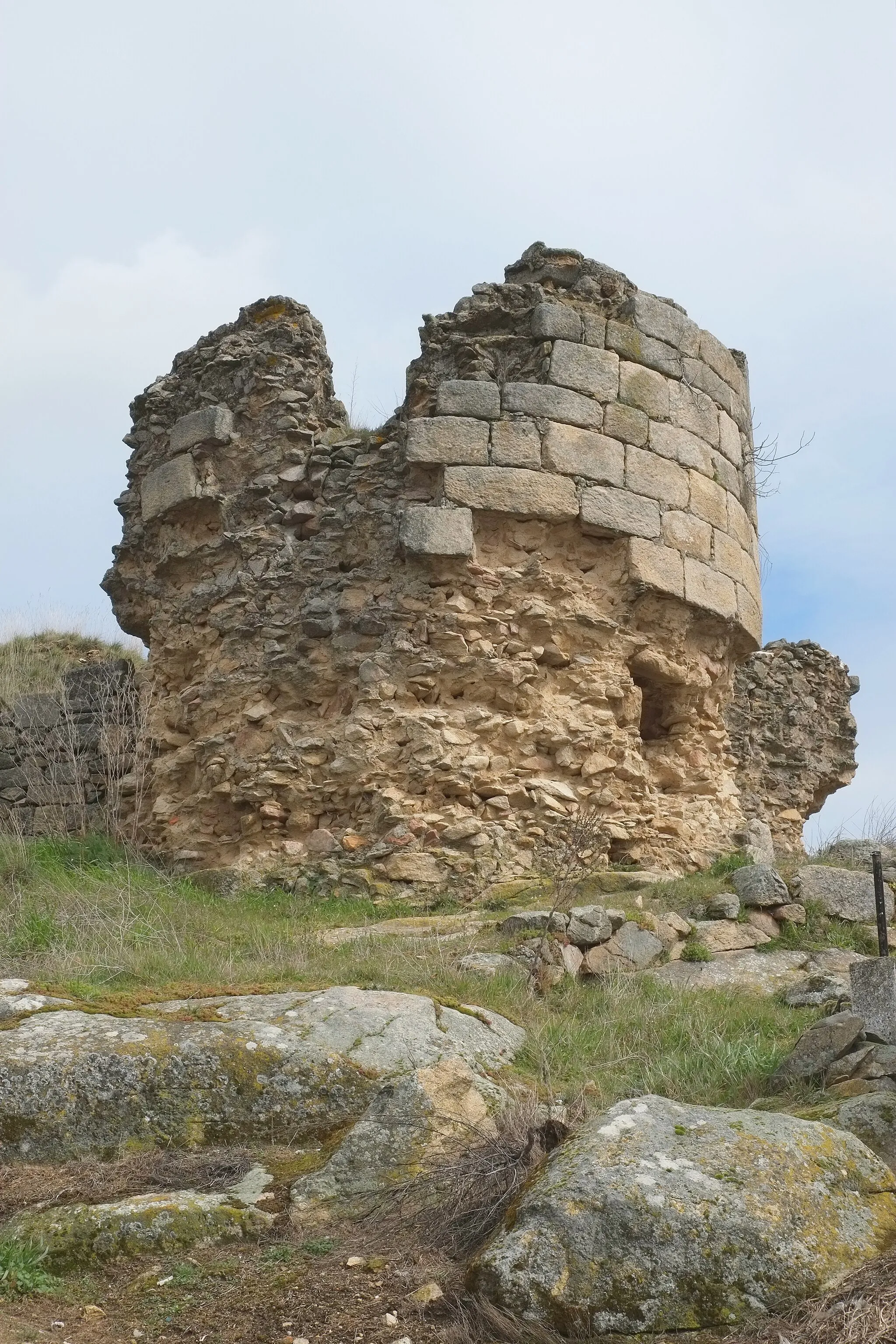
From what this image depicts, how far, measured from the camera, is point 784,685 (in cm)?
1185

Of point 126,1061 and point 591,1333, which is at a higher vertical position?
point 126,1061

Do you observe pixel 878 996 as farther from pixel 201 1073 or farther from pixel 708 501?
pixel 708 501

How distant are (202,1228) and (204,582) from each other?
19.9 ft

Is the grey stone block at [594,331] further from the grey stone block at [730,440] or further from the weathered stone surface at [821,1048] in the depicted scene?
the weathered stone surface at [821,1048]

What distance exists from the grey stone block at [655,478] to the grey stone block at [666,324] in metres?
0.88

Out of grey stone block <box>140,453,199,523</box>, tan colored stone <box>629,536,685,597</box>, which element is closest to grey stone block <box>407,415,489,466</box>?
tan colored stone <box>629,536,685,597</box>

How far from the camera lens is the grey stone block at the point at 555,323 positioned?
8641mm

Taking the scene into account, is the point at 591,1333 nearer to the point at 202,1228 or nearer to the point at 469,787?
the point at 202,1228

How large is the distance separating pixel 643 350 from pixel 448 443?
1585mm

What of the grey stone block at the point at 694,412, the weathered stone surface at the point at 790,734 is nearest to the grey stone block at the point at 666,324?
the grey stone block at the point at 694,412

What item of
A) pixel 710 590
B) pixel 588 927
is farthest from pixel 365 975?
pixel 710 590

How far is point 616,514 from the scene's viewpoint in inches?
334

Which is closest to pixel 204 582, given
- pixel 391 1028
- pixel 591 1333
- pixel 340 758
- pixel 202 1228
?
pixel 340 758

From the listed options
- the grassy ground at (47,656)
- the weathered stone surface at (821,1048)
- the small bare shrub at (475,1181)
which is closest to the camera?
the small bare shrub at (475,1181)
